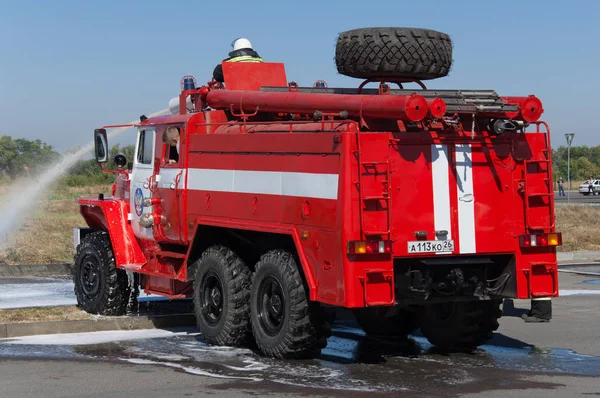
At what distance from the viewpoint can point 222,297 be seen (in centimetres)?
1166

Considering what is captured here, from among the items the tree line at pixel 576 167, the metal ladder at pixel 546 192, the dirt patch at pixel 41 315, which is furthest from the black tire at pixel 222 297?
the tree line at pixel 576 167

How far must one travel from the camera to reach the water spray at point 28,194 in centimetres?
1797

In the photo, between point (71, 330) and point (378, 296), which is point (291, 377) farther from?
point (71, 330)

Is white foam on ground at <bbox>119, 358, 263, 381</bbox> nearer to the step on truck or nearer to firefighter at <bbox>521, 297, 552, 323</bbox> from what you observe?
the step on truck

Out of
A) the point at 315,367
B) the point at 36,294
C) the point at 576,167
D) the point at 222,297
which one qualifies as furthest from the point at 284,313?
the point at 576,167

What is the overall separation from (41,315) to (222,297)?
2.75 m

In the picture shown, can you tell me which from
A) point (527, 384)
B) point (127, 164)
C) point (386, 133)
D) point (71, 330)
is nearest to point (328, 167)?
point (386, 133)

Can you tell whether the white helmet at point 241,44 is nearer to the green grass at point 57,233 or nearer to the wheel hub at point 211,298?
the wheel hub at point 211,298

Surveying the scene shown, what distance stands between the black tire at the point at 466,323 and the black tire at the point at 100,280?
4.52m

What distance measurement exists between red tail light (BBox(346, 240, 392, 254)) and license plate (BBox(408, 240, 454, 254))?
1.22ft

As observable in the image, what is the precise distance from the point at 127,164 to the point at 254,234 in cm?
375

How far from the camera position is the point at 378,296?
970cm

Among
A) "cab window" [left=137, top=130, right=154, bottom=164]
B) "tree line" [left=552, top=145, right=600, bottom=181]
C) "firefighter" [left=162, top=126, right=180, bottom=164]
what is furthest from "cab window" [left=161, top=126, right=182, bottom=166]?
"tree line" [left=552, top=145, right=600, bottom=181]

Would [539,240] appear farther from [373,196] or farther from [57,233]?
[57,233]
